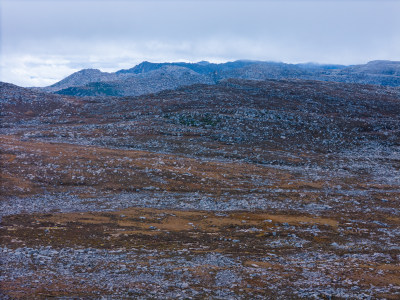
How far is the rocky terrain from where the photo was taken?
15.3 metres

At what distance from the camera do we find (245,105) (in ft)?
255

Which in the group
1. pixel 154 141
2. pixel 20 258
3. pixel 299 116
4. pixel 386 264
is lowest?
pixel 386 264

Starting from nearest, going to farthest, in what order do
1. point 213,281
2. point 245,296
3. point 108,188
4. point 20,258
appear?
point 245,296 < point 213,281 < point 20,258 < point 108,188

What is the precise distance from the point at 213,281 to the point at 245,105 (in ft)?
220

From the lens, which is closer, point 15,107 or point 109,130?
point 109,130

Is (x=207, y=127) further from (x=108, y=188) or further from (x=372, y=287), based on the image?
(x=372, y=287)

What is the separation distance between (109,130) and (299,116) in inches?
1925

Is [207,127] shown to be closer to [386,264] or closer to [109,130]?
[109,130]

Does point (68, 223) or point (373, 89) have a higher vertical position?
point (373, 89)

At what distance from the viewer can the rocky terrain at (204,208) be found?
15.3 metres

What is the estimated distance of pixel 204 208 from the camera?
27250 millimetres

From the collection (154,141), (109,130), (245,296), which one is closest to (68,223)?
(245,296)

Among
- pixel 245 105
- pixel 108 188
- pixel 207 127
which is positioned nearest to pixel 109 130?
pixel 207 127

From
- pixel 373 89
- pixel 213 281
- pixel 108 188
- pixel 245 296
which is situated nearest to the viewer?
pixel 245 296
